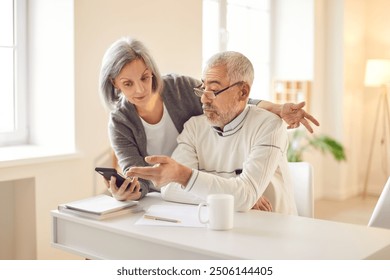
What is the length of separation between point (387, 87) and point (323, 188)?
1150mm

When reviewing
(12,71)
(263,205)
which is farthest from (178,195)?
(12,71)

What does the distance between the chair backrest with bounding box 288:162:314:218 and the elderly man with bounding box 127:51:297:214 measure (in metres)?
0.12

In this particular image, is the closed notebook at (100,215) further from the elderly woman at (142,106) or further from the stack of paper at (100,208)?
the elderly woman at (142,106)

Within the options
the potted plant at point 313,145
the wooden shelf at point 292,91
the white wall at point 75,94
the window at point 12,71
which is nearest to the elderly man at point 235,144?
the white wall at point 75,94

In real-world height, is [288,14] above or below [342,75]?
above

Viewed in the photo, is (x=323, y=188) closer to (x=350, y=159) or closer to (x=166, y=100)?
(x=350, y=159)

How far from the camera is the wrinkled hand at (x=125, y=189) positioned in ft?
6.88

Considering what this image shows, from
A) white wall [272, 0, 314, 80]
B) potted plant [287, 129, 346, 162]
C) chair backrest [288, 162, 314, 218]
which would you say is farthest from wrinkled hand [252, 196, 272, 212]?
white wall [272, 0, 314, 80]

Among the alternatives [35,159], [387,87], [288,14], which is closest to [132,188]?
[35,159]

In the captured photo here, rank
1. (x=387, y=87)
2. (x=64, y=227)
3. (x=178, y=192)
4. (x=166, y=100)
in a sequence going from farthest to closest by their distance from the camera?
(x=387, y=87) → (x=166, y=100) → (x=178, y=192) → (x=64, y=227)

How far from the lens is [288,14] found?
564 centimetres

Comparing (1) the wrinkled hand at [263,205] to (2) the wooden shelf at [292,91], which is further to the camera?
(2) the wooden shelf at [292,91]

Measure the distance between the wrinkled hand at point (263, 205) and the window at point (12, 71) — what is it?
1.86 metres

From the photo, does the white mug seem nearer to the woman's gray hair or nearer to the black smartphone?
the black smartphone
